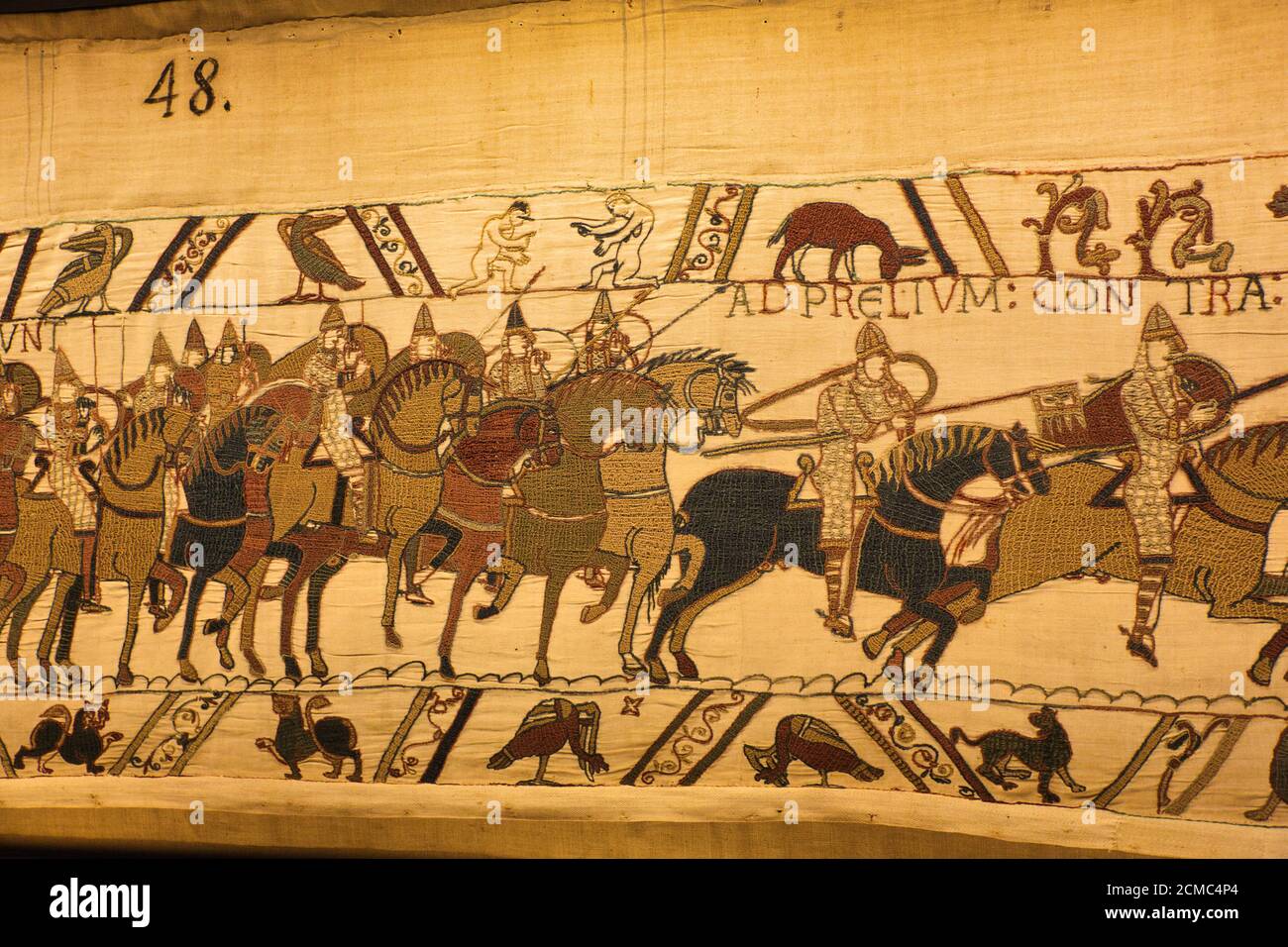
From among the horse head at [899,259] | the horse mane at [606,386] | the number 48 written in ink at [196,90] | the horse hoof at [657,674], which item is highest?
the number 48 written in ink at [196,90]

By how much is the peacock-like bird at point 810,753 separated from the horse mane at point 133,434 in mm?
1747

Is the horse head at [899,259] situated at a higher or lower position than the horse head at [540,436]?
higher

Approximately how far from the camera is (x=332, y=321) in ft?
8.96

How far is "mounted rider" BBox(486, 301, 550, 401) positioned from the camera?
8.67 feet

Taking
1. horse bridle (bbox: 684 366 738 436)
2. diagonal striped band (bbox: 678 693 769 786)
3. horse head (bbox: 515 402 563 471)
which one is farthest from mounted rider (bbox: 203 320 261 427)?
diagonal striped band (bbox: 678 693 769 786)

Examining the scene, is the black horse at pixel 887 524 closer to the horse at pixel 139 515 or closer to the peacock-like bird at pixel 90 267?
the horse at pixel 139 515

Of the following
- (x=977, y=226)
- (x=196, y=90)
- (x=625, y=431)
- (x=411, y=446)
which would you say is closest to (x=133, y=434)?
(x=411, y=446)

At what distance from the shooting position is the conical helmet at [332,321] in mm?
2729

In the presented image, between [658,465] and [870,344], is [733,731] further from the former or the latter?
[870,344]

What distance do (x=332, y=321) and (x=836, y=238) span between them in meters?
1.31

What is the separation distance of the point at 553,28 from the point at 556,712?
1768 millimetres

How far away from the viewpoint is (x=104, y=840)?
2.86 metres

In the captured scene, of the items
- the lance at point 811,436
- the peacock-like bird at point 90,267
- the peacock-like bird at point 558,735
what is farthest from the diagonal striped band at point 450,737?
the peacock-like bird at point 90,267

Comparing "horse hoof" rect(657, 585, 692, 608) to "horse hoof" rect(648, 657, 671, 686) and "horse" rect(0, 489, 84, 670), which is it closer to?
"horse hoof" rect(648, 657, 671, 686)
